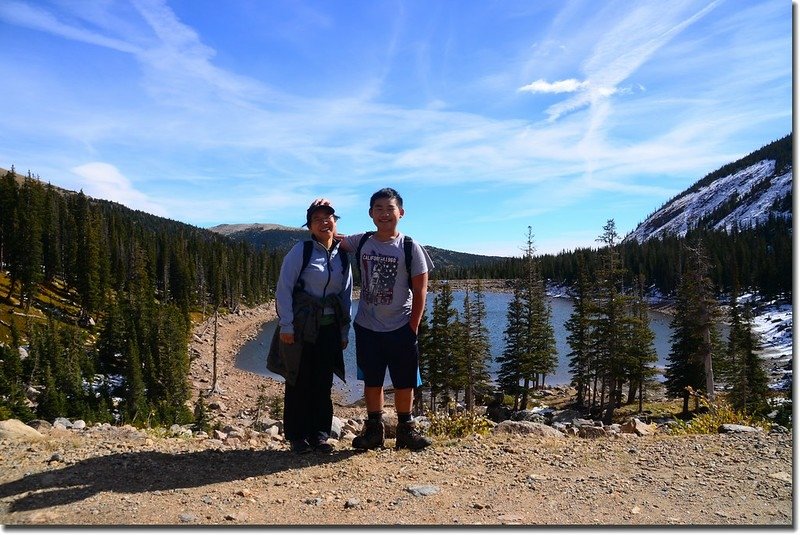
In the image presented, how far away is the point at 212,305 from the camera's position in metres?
86.6

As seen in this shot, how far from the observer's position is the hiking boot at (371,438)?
5.68 metres

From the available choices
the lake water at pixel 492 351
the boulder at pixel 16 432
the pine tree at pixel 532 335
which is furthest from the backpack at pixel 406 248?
the lake water at pixel 492 351

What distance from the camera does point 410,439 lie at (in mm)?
5680

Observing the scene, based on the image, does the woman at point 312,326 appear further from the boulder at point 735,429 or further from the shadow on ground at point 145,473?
the boulder at point 735,429

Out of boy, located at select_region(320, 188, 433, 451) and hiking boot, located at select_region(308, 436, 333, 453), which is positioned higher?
boy, located at select_region(320, 188, 433, 451)

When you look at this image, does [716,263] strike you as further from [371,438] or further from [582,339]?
[371,438]

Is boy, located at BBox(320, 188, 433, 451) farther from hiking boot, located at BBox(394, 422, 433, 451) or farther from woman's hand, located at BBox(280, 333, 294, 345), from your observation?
woman's hand, located at BBox(280, 333, 294, 345)

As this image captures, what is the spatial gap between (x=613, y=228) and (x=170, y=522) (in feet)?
99.0

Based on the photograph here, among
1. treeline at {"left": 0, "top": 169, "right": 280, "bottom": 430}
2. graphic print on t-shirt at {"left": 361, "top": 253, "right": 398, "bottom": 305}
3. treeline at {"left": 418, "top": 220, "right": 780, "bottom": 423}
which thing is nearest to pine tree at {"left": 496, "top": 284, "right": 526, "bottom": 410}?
treeline at {"left": 418, "top": 220, "right": 780, "bottom": 423}

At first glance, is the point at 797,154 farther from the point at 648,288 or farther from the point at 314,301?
the point at 648,288

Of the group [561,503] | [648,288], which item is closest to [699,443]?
[561,503]

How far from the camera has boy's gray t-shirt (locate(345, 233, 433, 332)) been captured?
521 centimetres

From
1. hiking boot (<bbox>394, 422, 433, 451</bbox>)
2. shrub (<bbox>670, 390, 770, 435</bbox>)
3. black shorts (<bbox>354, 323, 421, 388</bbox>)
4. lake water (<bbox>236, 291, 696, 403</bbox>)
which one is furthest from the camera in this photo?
lake water (<bbox>236, 291, 696, 403</bbox>)

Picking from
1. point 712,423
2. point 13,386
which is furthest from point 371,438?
point 13,386
